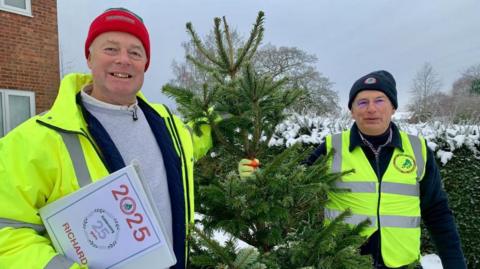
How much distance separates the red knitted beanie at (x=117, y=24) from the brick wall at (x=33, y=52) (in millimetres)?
7380

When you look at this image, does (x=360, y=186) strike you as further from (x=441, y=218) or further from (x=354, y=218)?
(x=441, y=218)

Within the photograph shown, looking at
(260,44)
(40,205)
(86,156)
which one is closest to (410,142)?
(260,44)

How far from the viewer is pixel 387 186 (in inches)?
98.0

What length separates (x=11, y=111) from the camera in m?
8.33

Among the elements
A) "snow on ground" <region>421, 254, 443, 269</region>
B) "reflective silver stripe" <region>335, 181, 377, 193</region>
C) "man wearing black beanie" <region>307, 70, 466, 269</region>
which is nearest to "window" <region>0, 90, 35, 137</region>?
"man wearing black beanie" <region>307, 70, 466, 269</region>

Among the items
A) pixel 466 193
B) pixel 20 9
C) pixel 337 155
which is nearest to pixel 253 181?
pixel 337 155

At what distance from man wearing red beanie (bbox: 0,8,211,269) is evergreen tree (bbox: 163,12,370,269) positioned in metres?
0.16

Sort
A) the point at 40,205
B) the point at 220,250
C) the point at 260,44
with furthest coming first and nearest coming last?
the point at 260,44 → the point at 220,250 → the point at 40,205

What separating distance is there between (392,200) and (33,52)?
8484 millimetres

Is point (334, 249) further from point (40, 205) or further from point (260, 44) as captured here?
point (40, 205)

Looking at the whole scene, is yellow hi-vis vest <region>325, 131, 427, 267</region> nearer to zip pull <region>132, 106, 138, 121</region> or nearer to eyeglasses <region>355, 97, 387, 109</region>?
eyeglasses <region>355, 97, 387, 109</region>

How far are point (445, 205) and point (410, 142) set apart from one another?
0.49m

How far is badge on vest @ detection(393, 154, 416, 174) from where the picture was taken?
2518 millimetres

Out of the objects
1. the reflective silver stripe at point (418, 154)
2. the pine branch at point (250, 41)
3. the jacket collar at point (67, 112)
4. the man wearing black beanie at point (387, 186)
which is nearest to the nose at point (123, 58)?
the jacket collar at point (67, 112)
